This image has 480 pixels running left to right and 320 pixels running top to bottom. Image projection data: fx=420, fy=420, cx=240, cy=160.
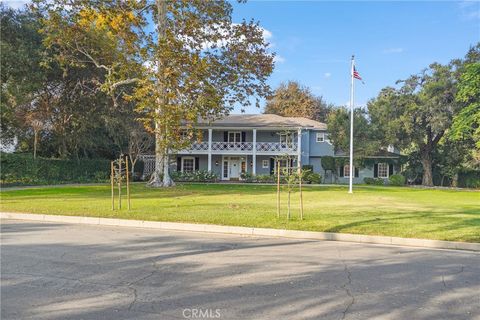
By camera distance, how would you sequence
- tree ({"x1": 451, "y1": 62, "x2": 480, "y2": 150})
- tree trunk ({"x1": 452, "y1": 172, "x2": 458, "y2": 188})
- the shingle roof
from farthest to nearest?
1. tree trunk ({"x1": 452, "y1": 172, "x2": 458, "y2": 188})
2. the shingle roof
3. tree ({"x1": 451, "y1": 62, "x2": 480, "y2": 150})

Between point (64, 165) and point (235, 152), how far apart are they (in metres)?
15.3

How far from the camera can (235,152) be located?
3981 cm

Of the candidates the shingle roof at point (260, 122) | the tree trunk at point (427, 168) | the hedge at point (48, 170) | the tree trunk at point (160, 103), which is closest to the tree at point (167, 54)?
the tree trunk at point (160, 103)

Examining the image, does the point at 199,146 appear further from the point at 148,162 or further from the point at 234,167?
the point at 148,162

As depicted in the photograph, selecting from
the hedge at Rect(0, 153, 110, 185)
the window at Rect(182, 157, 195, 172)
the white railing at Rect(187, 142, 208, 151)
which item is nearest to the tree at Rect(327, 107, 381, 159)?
the white railing at Rect(187, 142, 208, 151)

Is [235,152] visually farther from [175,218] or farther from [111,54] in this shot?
[175,218]

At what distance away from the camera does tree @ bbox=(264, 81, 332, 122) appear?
58.6m

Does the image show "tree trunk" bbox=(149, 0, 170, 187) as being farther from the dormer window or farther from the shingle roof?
the dormer window

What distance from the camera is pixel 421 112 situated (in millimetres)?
37594

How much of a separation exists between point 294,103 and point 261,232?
50225mm

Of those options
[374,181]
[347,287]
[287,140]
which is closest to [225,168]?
[374,181]

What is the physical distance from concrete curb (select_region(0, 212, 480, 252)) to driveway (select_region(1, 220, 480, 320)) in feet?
2.16

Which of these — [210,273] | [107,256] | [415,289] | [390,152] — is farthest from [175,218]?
[390,152]

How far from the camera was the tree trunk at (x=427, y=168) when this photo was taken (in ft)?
132
